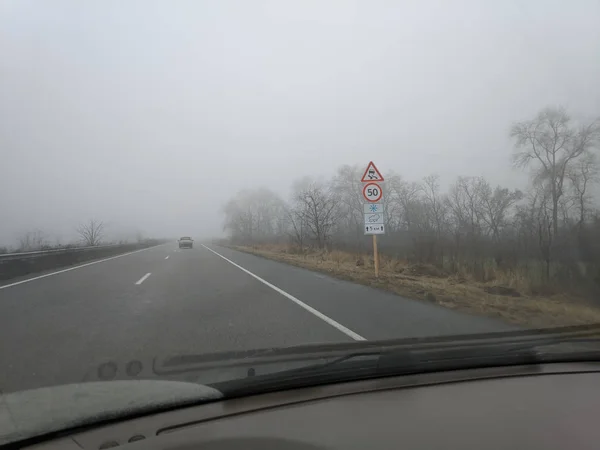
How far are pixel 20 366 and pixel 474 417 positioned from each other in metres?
4.56

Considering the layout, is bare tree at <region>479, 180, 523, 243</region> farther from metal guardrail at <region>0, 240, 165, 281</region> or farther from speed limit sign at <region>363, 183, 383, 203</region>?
metal guardrail at <region>0, 240, 165, 281</region>

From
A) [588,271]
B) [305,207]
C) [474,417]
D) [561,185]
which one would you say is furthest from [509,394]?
[305,207]

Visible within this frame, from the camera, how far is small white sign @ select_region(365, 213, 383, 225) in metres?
12.7

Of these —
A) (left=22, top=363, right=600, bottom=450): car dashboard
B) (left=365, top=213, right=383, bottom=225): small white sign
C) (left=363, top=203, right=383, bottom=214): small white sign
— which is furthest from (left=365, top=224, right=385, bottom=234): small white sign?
(left=22, top=363, right=600, bottom=450): car dashboard

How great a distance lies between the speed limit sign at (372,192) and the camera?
1269 cm

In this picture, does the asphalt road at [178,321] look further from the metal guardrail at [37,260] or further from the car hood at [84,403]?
the metal guardrail at [37,260]

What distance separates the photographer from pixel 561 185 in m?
16.4

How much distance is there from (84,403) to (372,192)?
1111 centimetres

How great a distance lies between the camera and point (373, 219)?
12.7m

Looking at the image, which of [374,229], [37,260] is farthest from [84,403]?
[37,260]

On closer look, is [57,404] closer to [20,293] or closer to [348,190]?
[20,293]

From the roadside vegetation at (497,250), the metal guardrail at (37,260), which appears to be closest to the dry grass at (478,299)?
the roadside vegetation at (497,250)

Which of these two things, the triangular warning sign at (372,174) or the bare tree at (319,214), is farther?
the bare tree at (319,214)

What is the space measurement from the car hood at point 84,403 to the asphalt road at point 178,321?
1.50 metres
